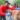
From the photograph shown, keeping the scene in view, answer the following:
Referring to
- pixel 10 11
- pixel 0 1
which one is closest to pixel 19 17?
pixel 10 11

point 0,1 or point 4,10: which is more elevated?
point 0,1

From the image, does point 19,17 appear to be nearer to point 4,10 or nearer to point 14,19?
point 14,19

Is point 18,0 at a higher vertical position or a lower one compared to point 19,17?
higher

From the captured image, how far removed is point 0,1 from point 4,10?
135 millimetres

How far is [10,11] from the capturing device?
21.7 inches

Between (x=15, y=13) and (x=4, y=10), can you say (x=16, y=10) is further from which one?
(x=4, y=10)

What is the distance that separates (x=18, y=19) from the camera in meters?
0.54

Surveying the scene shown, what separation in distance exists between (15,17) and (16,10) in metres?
0.09

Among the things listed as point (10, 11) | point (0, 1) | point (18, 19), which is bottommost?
point (18, 19)

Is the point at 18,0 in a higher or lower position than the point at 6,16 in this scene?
higher

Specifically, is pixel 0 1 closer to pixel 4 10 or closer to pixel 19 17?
pixel 4 10

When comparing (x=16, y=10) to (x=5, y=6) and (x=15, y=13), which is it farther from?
(x=5, y=6)

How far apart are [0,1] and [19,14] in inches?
12.3

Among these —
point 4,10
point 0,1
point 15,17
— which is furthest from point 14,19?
point 0,1
